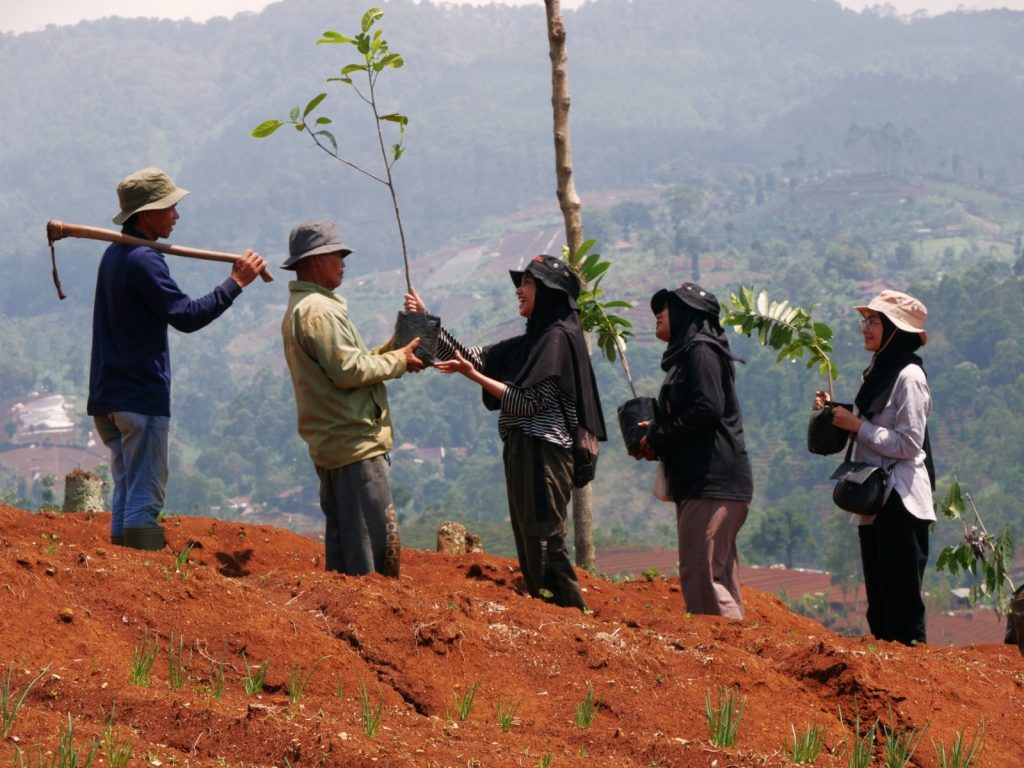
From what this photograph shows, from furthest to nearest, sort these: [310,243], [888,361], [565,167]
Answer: [565,167] → [888,361] → [310,243]

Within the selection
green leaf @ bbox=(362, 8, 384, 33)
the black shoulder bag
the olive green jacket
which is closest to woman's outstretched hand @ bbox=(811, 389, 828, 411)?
the black shoulder bag

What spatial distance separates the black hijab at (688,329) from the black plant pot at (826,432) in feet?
1.66

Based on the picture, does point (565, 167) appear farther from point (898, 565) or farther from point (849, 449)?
point (898, 565)

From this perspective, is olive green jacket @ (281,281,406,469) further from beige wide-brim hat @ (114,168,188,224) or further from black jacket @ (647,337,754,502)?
black jacket @ (647,337,754,502)

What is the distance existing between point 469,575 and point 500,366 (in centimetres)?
143

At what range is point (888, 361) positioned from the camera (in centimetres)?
686

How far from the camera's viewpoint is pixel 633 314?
605 feet

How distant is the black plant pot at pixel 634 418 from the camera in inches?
271

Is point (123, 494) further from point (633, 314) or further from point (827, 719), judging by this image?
point (633, 314)

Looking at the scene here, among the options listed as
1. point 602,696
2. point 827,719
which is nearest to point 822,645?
point 827,719

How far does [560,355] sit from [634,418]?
571 millimetres

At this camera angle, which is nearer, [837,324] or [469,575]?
[469,575]

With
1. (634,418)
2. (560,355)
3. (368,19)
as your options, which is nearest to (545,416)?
(560,355)

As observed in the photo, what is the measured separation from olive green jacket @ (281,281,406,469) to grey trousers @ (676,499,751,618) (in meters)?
1.51
